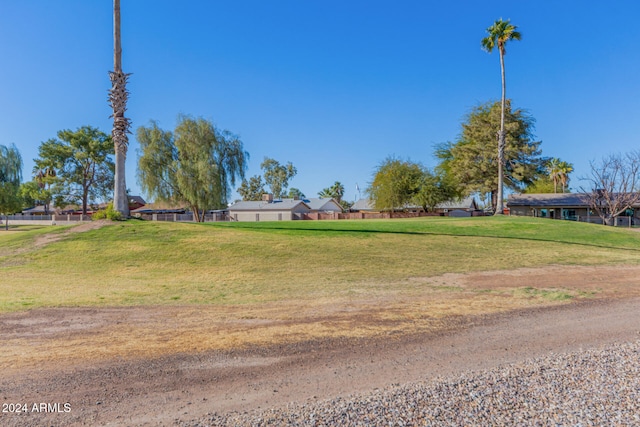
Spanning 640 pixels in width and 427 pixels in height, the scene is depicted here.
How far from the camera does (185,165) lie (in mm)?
41969

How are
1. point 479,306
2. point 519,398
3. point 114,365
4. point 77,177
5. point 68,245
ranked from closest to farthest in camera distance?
point 519,398 < point 114,365 < point 479,306 < point 68,245 < point 77,177

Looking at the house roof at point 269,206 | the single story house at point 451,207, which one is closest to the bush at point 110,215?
the house roof at point 269,206

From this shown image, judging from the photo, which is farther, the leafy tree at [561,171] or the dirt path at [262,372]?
the leafy tree at [561,171]

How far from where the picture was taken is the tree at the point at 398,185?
181 ft

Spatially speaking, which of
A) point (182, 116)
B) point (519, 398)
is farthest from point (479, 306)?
point (182, 116)

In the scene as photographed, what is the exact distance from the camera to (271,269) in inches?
531

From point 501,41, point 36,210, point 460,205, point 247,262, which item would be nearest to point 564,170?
point 460,205

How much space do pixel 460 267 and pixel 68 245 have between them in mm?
14954

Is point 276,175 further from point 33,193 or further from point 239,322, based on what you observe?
point 239,322

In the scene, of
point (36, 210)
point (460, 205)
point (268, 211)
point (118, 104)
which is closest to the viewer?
point (118, 104)

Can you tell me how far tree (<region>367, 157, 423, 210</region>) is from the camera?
181 feet

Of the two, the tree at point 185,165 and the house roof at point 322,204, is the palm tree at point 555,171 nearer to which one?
the house roof at point 322,204

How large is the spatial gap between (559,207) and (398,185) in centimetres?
1980

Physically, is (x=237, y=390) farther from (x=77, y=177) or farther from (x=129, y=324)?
(x=77, y=177)
